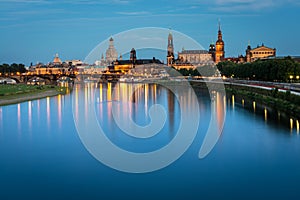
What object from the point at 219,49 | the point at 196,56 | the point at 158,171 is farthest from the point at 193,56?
the point at 158,171

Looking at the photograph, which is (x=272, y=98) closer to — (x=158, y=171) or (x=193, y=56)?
(x=158, y=171)

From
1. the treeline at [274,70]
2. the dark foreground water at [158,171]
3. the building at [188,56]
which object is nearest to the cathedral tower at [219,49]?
the building at [188,56]

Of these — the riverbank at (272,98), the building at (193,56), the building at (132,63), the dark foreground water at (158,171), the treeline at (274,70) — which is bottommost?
the dark foreground water at (158,171)

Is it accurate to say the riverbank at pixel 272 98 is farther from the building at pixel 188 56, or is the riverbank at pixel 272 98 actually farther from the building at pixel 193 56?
the building at pixel 193 56

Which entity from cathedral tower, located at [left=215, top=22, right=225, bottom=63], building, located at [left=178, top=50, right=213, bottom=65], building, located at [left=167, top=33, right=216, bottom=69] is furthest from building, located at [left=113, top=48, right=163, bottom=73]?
cathedral tower, located at [left=215, top=22, right=225, bottom=63]

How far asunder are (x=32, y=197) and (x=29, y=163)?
84.6 inches

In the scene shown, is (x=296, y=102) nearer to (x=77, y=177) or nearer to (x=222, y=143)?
(x=222, y=143)

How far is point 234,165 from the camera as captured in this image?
884 cm

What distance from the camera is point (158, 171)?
8.49 meters

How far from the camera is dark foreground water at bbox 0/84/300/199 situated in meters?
7.29

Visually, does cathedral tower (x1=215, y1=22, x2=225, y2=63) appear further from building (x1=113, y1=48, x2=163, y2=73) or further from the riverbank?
the riverbank

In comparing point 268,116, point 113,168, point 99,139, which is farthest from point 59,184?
point 268,116

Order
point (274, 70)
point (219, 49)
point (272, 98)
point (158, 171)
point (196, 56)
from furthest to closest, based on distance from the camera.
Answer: point (196, 56) → point (219, 49) → point (274, 70) → point (272, 98) → point (158, 171)

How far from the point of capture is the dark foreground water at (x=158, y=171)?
7.29m
